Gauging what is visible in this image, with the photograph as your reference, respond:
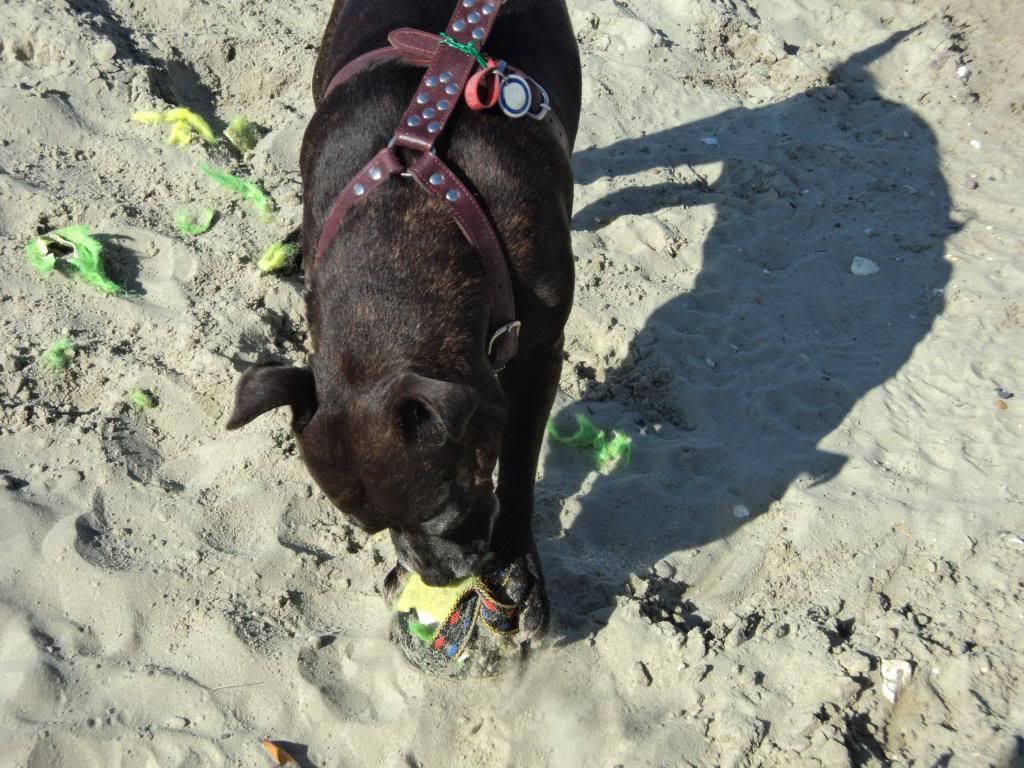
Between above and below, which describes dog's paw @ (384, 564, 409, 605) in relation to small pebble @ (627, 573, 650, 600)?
below

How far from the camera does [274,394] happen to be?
2.73m

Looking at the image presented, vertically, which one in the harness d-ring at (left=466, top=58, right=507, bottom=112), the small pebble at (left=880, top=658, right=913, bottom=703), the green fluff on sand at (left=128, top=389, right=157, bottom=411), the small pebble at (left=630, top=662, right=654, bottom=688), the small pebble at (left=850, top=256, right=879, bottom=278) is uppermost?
the harness d-ring at (left=466, top=58, right=507, bottom=112)

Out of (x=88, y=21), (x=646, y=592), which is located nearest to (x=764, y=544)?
(x=646, y=592)

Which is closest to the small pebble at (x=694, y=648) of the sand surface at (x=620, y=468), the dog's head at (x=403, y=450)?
the sand surface at (x=620, y=468)

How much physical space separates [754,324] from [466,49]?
267cm

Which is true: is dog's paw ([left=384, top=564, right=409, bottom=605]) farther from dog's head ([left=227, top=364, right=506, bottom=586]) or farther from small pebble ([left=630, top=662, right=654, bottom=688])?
small pebble ([left=630, top=662, right=654, bottom=688])

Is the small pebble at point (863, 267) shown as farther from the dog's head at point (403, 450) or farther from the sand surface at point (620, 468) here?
the dog's head at point (403, 450)

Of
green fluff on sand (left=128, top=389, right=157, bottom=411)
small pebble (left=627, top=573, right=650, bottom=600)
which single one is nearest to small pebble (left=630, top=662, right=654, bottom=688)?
small pebble (left=627, top=573, right=650, bottom=600)

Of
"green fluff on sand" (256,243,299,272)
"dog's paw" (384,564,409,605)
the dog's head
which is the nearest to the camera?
the dog's head

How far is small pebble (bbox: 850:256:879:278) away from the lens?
222 inches

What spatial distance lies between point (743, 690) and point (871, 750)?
1.57 feet

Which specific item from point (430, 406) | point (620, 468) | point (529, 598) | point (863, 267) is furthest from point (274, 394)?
point (863, 267)

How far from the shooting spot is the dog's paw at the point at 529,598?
3529 mm

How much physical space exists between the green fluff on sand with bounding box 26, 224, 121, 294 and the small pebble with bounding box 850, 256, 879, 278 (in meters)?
4.41
